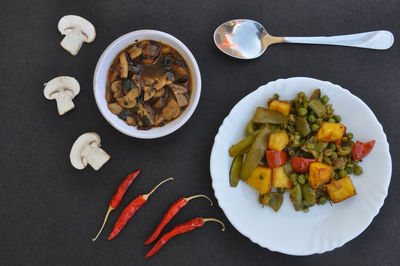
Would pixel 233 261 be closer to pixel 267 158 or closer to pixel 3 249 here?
pixel 267 158

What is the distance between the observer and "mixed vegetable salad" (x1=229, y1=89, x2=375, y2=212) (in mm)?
2346

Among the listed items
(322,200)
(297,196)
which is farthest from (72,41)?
(322,200)

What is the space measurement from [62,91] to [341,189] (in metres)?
2.21

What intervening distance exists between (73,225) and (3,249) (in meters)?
0.57

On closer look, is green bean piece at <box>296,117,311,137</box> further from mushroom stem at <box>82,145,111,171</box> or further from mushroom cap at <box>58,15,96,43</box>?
mushroom cap at <box>58,15,96,43</box>

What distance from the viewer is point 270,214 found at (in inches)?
98.0

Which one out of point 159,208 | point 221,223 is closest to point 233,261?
point 221,223

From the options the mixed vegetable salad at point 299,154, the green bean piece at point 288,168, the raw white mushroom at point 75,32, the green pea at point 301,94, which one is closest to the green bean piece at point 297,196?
the mixed vegetable salad at point 299,154

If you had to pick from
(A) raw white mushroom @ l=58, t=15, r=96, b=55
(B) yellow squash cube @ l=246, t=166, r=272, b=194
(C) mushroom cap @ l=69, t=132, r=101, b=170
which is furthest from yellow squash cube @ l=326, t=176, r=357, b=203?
(A) raw white mushroom @ l=58, t=15, r=96, b=55

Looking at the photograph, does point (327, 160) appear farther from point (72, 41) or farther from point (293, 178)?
point (72, 41)

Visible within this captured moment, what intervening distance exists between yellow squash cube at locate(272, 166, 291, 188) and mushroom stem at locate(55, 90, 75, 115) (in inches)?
63.6

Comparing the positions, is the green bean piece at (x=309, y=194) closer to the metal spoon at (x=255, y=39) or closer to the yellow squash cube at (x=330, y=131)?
the yellow squash cube at (x=330, y=131)

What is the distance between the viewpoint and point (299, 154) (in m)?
2.41

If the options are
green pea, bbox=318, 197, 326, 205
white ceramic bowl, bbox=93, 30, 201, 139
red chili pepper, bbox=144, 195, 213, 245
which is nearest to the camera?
white ceramic bowl, bbox=93, 30, 201, 139
